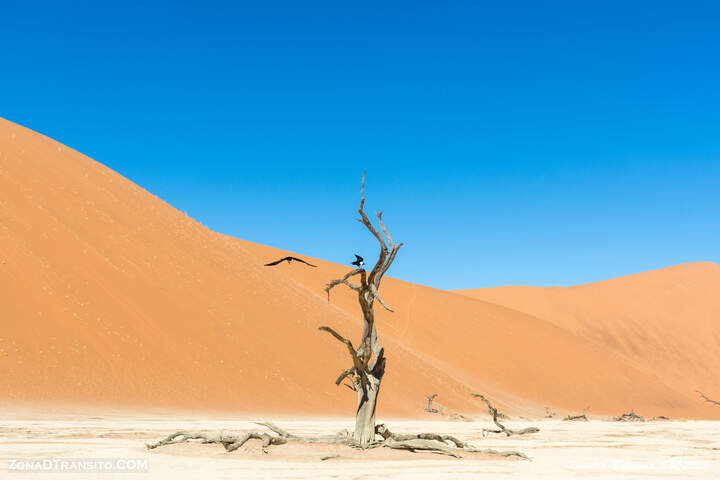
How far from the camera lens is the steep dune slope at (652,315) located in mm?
56375

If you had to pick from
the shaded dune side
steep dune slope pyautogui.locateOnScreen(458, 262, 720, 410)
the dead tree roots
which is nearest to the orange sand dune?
the shaded dune side

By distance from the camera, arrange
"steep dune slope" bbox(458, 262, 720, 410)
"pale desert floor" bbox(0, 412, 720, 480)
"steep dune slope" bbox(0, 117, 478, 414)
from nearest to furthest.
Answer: "pale desert floor" bbox(0, 412, 720, 480)
"steep dune slope" bbox(0, 117, 478, 414)
"steep dune slope" bbox(458, 262, 720, 410)

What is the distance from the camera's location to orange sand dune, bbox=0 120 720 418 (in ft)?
69.6

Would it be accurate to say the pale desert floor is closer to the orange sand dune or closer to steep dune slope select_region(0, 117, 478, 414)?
steep dune slope select_region(0, 117, 478, 414)

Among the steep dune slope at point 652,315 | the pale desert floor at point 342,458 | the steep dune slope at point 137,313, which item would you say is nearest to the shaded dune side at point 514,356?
the steep dune slope at point 652,315

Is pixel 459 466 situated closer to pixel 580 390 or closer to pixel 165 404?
pixel 165 404

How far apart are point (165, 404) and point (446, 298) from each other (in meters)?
35.9

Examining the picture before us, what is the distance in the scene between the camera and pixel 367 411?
1127 cm

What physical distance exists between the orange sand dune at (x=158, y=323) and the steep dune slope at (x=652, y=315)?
15597 millimetres

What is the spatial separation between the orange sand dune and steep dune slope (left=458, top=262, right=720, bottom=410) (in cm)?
1560

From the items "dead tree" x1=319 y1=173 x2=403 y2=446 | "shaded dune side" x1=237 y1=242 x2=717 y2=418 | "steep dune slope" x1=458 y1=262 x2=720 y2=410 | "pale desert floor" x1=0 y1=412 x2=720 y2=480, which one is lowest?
"pale desert floor" x1=0 y1=412 x2=720 y2=480

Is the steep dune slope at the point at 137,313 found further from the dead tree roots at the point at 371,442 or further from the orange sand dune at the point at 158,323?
the dead tree roots at the point at 371,442

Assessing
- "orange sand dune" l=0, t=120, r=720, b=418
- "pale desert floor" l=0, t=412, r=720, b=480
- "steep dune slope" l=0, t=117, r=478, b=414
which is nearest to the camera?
"pale desert floor" l=0, t=412, r=720, b=480

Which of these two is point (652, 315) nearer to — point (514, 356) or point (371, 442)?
point (514, 356)
